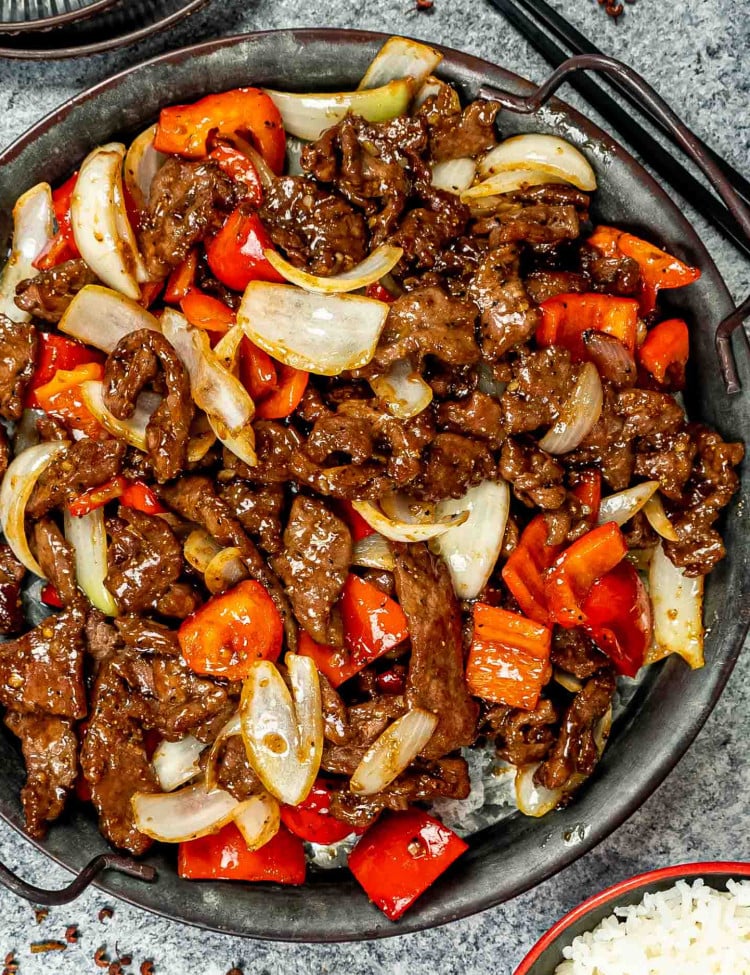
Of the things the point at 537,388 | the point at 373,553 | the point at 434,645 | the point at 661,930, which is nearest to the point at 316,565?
the point at 373,553

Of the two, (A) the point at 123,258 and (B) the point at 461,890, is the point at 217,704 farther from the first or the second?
(A) the point at 123,258

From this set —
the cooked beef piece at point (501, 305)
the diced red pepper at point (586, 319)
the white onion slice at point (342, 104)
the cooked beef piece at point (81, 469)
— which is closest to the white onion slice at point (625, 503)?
the diced red pepper at point (586, 319)

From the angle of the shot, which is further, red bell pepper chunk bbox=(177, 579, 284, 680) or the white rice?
the white rice

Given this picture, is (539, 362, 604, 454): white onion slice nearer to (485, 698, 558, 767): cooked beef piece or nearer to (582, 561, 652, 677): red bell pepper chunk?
(582, 561, 652, 677): red bell pepper chunk

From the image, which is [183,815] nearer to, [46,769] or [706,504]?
[46,769]

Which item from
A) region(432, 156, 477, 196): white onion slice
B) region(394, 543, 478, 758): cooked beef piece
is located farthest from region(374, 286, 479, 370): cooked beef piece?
region(394, 543, 478, 758): cooked beef piece

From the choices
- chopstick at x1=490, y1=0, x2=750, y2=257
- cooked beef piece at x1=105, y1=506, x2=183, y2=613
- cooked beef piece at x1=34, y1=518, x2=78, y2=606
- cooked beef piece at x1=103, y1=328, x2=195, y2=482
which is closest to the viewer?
cooked beef piece at x1=103, y1=328, x2=195, y2=482

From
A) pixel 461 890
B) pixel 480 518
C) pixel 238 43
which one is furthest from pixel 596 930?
pixel 238 43
